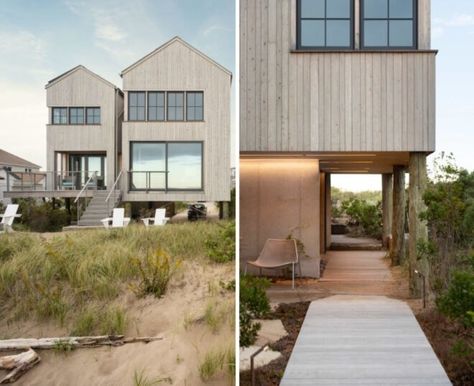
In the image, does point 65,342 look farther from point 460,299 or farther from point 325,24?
point 325,24

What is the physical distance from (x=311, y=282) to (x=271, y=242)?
0.80 meters

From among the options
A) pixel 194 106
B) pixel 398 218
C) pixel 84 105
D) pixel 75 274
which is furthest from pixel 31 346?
pixel 398 218

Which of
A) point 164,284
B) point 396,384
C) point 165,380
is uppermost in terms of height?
point 164,284

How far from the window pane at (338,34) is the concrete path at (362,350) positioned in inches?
120

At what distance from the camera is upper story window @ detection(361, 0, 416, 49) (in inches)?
263

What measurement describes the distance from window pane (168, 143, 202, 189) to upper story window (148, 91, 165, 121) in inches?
7.2

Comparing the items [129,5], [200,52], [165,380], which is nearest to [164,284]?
[165,380]

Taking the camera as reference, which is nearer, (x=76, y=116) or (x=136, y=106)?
(x=76, y=116)

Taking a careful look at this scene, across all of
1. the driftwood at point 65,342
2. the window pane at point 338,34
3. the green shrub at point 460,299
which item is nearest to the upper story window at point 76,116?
the driftwood at point 65,342

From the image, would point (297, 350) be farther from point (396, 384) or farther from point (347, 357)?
point (396, 384)

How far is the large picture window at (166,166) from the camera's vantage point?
3.24 m

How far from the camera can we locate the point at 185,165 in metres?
3.33

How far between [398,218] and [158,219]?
275 inches

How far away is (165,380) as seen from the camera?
308cm
